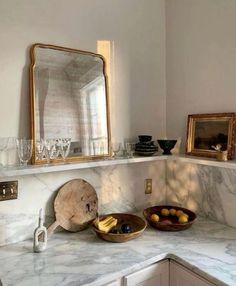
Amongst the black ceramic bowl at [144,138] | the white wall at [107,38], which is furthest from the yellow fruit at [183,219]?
the white wall at [107,38]

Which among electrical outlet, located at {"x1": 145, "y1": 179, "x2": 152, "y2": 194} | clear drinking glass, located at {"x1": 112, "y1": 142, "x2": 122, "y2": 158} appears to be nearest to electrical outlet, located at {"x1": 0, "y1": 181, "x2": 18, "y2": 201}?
clear drinking glass, located at {"x1": 112, "y1": 142, "x2": 122, "y2": 158}

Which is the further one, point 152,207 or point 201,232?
point 152,207

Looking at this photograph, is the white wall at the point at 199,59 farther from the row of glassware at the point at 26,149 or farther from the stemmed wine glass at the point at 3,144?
the stemmed wine glass at the point at 3,144

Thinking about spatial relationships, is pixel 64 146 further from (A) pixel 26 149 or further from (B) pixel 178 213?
(B) pixel 178 213

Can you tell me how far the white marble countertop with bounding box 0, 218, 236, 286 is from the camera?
47.4 inches

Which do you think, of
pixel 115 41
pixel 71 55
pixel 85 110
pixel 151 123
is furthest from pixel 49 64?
pixel 151 123

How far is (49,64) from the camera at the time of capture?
160 cm

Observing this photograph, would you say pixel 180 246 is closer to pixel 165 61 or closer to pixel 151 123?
pixel 151 123

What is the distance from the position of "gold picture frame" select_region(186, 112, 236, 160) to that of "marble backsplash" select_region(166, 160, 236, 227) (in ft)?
0.41

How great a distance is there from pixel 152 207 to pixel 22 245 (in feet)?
3.05

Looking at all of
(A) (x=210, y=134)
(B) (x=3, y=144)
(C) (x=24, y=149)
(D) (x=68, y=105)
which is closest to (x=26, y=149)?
(C) (x=24, y=149)

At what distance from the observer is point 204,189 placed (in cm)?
191

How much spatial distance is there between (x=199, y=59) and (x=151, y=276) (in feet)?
4.73

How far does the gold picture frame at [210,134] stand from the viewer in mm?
1697
